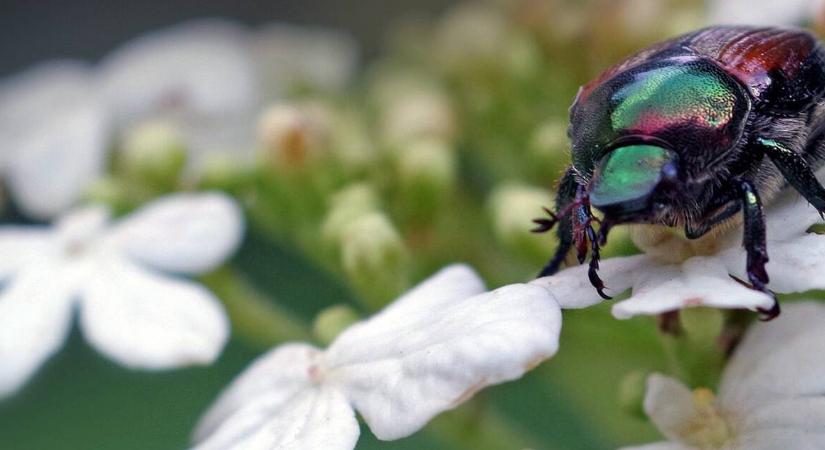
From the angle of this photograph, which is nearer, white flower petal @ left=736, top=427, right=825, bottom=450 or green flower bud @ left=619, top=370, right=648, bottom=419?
white flower petal @ left=736, top=427, right=825, bottom=450

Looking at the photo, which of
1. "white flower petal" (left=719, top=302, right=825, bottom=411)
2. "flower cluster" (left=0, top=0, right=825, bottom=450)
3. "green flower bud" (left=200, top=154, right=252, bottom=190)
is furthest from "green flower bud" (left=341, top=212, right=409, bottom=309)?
"white flower petal" (left=719, top=302, right=825, bottom=411)

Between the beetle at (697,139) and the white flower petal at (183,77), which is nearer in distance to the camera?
the beetle at (697,139)

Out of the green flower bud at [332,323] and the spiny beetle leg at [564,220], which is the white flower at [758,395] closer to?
the spiny beetle leg at [564,220]

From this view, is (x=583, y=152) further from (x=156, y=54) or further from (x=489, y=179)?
(x=156, y=54)

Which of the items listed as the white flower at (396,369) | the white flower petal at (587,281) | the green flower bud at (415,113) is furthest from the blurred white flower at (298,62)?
the white flower petal at (587,281)

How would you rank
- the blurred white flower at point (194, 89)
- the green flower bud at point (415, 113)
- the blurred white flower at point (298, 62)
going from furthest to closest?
the blurred white flower at point (298, 62), the blurred white flower at point (194, 89), the green flower bud at point (415, 113)

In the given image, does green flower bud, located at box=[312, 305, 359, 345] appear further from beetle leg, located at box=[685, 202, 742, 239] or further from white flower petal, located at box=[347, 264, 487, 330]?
beetle leg, located at box=[685, 202, 742, 239]
